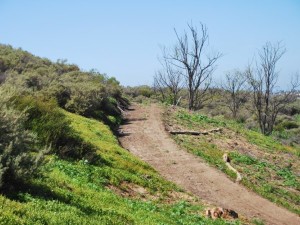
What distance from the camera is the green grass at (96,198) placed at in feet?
20.6

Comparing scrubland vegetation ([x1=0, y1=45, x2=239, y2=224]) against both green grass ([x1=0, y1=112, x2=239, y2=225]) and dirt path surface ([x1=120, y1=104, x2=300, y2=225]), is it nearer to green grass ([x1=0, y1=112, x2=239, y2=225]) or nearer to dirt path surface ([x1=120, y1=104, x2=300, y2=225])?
green grass ([x1=0, y1=112, x2=239, y2=225])

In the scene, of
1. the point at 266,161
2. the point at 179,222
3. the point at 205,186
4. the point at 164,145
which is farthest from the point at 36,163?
the point at 266,161

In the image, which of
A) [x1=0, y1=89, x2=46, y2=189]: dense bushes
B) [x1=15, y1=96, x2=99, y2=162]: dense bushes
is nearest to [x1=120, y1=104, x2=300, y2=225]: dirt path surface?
[x1=15, y1=96, x2=99, y2=162]: dense bushes

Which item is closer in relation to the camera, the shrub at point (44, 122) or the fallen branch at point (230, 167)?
the shrub at point (44, 122)

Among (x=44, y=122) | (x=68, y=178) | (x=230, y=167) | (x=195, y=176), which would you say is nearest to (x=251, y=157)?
(x=230, y=167)

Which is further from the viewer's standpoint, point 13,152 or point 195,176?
point 195,176

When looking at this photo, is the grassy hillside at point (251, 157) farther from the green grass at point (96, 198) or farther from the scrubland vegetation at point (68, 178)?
the green grass at point (96, 198)

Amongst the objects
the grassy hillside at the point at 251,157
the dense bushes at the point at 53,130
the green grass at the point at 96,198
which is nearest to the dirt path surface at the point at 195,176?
the grassy hillside at the point at 251,157

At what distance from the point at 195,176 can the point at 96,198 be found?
30.4ft

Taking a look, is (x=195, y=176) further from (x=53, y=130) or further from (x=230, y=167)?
(x=53, y=130)

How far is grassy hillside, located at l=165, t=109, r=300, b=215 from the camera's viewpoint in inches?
703

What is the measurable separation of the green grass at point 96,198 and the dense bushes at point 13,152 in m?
0.27

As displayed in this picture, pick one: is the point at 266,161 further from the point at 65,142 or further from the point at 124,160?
the point at 65,142

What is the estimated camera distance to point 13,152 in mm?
7738
